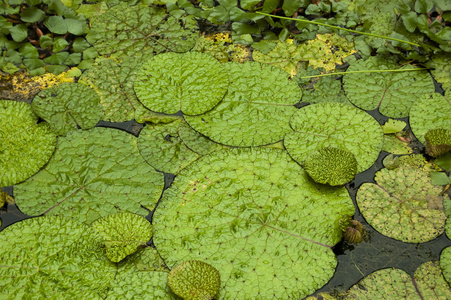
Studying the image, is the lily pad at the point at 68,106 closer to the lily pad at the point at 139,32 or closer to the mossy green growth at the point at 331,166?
the lily pad at the point at 139,32

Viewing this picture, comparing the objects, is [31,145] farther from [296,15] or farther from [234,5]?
[296,15]

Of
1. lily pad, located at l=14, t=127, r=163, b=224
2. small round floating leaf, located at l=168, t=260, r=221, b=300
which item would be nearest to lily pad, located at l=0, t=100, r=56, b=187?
lily pad, located at l=14, t=127, r=163, b=224

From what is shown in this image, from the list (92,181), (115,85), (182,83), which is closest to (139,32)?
(115,85)

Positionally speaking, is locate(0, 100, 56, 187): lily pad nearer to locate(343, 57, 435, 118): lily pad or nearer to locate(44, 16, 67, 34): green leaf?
locate(44, 16, 67, 34): green leaf

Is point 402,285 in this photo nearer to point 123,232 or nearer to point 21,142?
point 123,232

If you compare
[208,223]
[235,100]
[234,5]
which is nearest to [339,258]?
[208,223]
